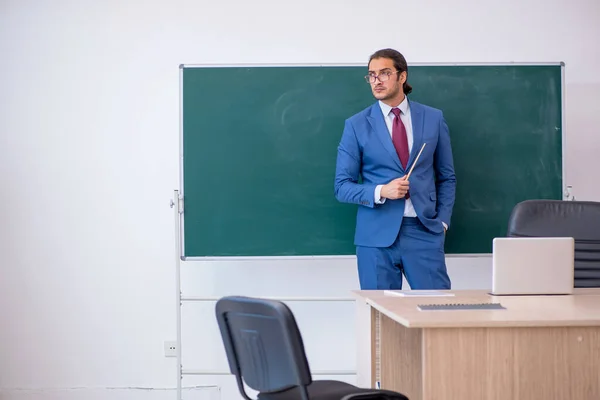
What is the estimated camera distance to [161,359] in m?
4.49

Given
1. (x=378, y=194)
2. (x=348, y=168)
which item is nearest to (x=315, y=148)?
(x=348, y=168)

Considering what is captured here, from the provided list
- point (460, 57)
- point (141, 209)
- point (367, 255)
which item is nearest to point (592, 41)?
point (460, 57)

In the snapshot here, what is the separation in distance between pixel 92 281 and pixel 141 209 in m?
0.52

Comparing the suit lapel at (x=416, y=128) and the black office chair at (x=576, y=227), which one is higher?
the suit lapel at (x=416, y=128)

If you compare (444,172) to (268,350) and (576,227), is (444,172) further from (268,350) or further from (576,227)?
(268,350)

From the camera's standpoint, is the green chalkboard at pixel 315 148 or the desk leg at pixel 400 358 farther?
the green chalkboard at pixel 315 148

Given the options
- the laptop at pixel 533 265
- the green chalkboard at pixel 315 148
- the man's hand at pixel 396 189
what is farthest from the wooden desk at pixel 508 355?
the green chalkboard at pixel 315 148

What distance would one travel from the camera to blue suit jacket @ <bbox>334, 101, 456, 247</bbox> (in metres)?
3.69

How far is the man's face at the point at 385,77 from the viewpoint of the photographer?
3.73 meters

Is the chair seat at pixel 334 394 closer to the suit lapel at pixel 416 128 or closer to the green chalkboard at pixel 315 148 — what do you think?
the suit lapel at pixel 416 128

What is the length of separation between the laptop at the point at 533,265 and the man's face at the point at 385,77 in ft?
4.28

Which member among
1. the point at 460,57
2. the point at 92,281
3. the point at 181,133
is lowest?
the point at 92,281

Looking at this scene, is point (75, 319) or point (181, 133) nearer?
point (181, 133)

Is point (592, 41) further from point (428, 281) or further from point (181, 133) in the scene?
point (181, 133)
